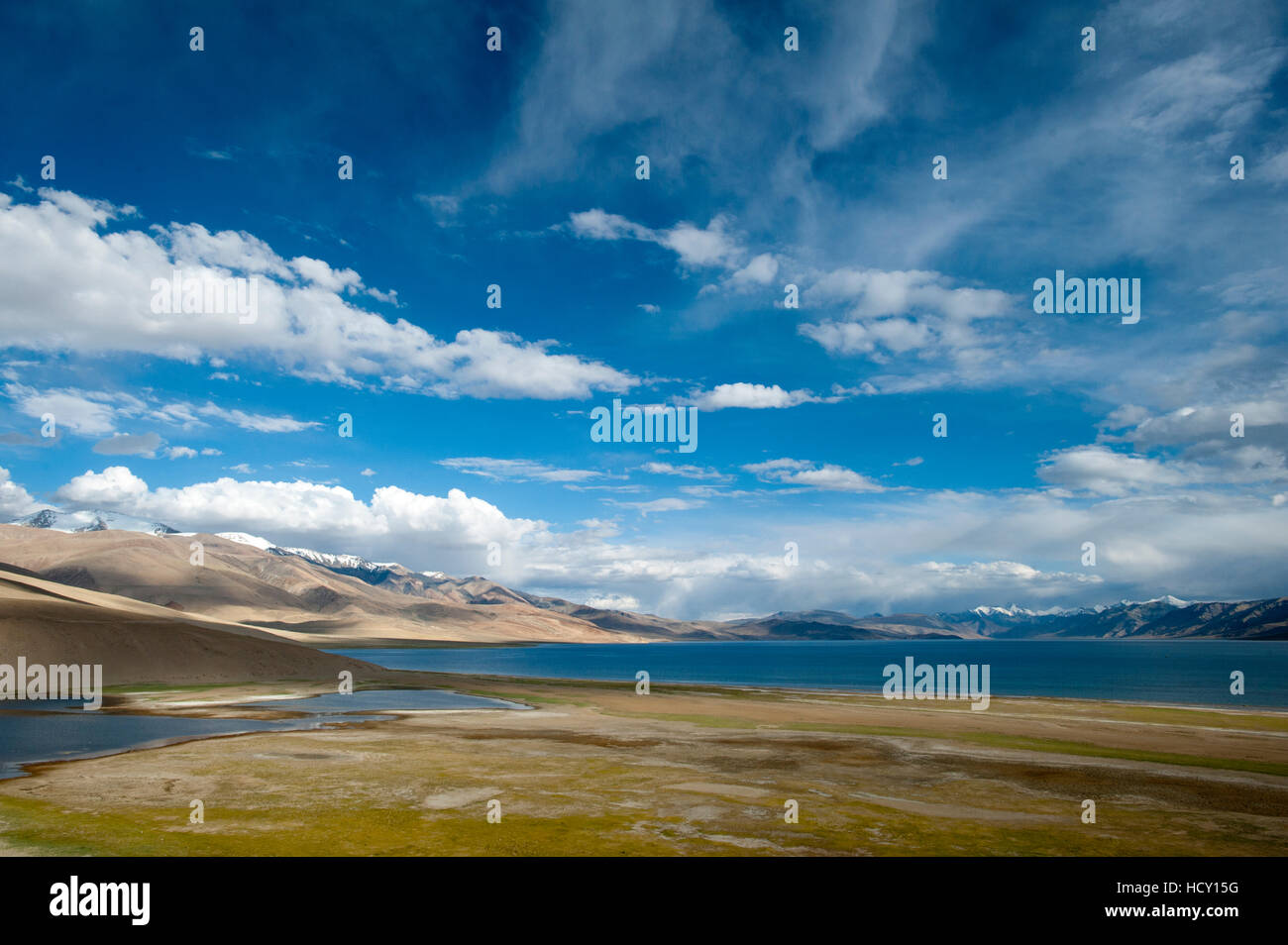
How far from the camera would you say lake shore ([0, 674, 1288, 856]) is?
21.4 meters

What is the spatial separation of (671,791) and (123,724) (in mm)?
42558

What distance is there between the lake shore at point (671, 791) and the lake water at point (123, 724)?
143 inches

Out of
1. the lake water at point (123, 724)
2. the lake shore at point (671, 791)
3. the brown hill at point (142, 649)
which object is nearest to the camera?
the lake shore at point (671, 791)

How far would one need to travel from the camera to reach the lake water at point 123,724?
127 ft

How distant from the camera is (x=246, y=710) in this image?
6084cm

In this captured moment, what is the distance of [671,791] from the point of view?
29234mm

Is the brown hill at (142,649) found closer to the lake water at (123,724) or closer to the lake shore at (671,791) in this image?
the lake water at (123,724)

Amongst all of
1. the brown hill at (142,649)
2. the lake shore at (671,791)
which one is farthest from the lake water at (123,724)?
the brown hill at (142,649)

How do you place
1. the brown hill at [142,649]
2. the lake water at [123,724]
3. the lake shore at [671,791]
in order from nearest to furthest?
the lake shore at [671,791] < the lake water at [123,724] < the brown hill at [142,649]

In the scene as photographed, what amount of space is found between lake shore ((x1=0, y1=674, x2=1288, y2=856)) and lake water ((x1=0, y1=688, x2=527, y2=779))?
3.62 meters

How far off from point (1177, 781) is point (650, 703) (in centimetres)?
4995

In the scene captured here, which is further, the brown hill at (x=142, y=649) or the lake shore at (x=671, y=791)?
the brown hill at (x=142, y=649)

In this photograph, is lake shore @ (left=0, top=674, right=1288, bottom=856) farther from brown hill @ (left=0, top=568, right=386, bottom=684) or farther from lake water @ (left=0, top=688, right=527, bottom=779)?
brown hill @ (left=0, top=568, right=386, bottom=684)
